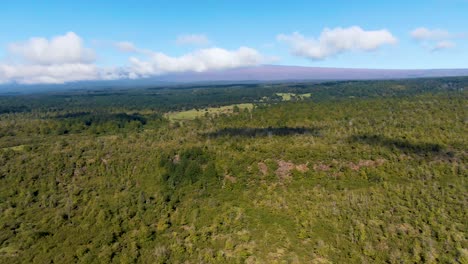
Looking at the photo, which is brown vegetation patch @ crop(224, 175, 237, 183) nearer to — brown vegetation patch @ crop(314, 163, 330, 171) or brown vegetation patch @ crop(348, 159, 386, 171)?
brown vegetation patch @ crop(314, 163, 330, 171)

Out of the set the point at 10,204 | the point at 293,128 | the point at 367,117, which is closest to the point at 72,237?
the point at 10,204

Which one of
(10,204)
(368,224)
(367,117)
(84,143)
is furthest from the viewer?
(367,117)

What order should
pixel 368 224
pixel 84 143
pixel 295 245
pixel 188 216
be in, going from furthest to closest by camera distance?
pixel 84 143
pixel 188 216
pixel 368 224
pixel 295 245

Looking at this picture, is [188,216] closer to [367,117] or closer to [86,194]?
[86,194]

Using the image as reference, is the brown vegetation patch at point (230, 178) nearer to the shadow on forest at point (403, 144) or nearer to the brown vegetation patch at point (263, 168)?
the brown vegetation patch at point (263, 168)

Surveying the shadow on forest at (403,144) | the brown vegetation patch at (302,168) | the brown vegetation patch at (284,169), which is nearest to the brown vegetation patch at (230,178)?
the brown vegetation patch at (284,169)

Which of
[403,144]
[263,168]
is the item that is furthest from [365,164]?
[263,168]

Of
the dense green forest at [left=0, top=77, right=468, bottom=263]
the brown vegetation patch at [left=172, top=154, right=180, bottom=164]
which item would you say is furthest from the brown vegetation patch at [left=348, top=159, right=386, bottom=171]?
the brown vegetation patch at [left=172, top=154, right=180, bottom=164]
